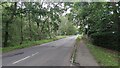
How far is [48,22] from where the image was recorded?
217 ft

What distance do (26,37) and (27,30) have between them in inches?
67.5

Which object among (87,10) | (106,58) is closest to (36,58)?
(106,58)

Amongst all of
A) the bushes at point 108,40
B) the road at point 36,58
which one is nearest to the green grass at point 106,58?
the road at point 36,58

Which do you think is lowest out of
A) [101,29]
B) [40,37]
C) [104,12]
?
[40,37]

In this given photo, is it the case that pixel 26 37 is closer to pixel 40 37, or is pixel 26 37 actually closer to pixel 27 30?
pixel 27 30

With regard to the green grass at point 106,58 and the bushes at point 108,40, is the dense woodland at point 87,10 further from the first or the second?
the green grass at point 106,58

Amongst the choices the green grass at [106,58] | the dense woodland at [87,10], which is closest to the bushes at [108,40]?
the dense woodland at [87,10]

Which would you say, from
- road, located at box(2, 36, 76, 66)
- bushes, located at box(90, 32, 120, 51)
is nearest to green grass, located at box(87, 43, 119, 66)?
road, located at box(2, 36, 76, 66)

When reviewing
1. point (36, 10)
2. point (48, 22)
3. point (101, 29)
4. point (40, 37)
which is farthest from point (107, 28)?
point (48, 22)

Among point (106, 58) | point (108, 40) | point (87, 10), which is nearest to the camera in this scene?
point (106, 58)

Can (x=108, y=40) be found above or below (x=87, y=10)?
below

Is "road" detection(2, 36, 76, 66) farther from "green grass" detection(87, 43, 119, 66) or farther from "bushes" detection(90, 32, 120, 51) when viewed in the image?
"bushes" detection(90, 32, 120, 51)

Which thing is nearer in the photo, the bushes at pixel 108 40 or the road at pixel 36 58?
the road at pixel 36 58

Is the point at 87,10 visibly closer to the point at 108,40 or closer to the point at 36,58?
the point at 108,40
